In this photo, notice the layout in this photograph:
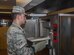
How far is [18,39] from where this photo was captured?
2.19m

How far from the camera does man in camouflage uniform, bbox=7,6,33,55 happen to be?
7.20ft

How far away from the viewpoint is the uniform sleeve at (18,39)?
7.18ft

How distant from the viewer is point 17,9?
2311mm

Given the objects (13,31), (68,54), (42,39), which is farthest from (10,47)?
(68,54)

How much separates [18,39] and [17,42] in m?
0.04

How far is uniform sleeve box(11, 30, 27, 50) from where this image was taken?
2188mm

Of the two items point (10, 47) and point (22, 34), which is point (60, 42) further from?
point (10, 47)

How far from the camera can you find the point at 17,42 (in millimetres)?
2191

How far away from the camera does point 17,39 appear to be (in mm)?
2191

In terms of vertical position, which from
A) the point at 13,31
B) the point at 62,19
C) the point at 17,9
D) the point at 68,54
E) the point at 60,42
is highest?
the point at 17,9

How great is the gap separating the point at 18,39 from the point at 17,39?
1 cm

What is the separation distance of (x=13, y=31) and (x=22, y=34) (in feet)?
0.44

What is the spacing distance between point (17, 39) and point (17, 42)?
42 mm

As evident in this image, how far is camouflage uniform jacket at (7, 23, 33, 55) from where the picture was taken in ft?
7.19
